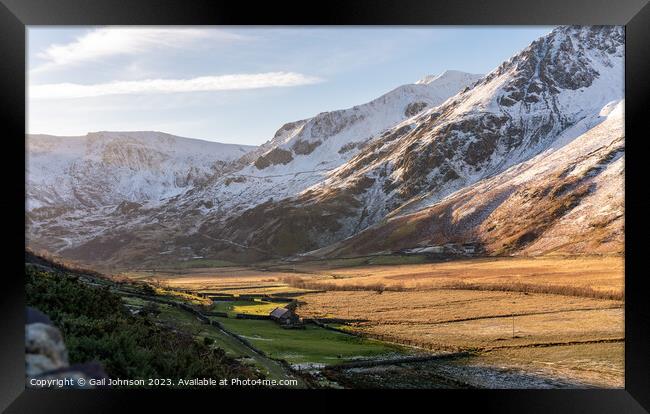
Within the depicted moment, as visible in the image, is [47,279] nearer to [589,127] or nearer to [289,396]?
[289,396]

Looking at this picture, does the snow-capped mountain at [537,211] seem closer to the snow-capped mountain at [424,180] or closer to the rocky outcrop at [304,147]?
the snow-capped mountain at [424,180]

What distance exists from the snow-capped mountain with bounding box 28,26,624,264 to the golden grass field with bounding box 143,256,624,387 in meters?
0.59

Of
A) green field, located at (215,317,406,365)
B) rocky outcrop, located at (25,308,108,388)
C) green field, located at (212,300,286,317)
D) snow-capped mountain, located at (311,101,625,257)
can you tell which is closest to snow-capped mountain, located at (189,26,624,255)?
snow-capped mountain, located at (311,101,625,257)

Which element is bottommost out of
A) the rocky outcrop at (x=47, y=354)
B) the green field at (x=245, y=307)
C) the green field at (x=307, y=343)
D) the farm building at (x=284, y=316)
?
the green field at (x=307, y=343)

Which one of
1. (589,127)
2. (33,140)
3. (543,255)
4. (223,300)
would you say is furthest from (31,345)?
(589,127)

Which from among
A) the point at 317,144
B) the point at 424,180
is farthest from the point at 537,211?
the point at 317,144

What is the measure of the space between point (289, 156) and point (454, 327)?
572 centimetres

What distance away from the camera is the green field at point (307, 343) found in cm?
1028

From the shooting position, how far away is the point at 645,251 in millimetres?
8125

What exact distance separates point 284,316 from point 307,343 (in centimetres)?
95

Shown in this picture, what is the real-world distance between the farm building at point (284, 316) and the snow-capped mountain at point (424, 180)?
154 cm

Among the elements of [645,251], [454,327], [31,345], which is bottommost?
[454,327]
